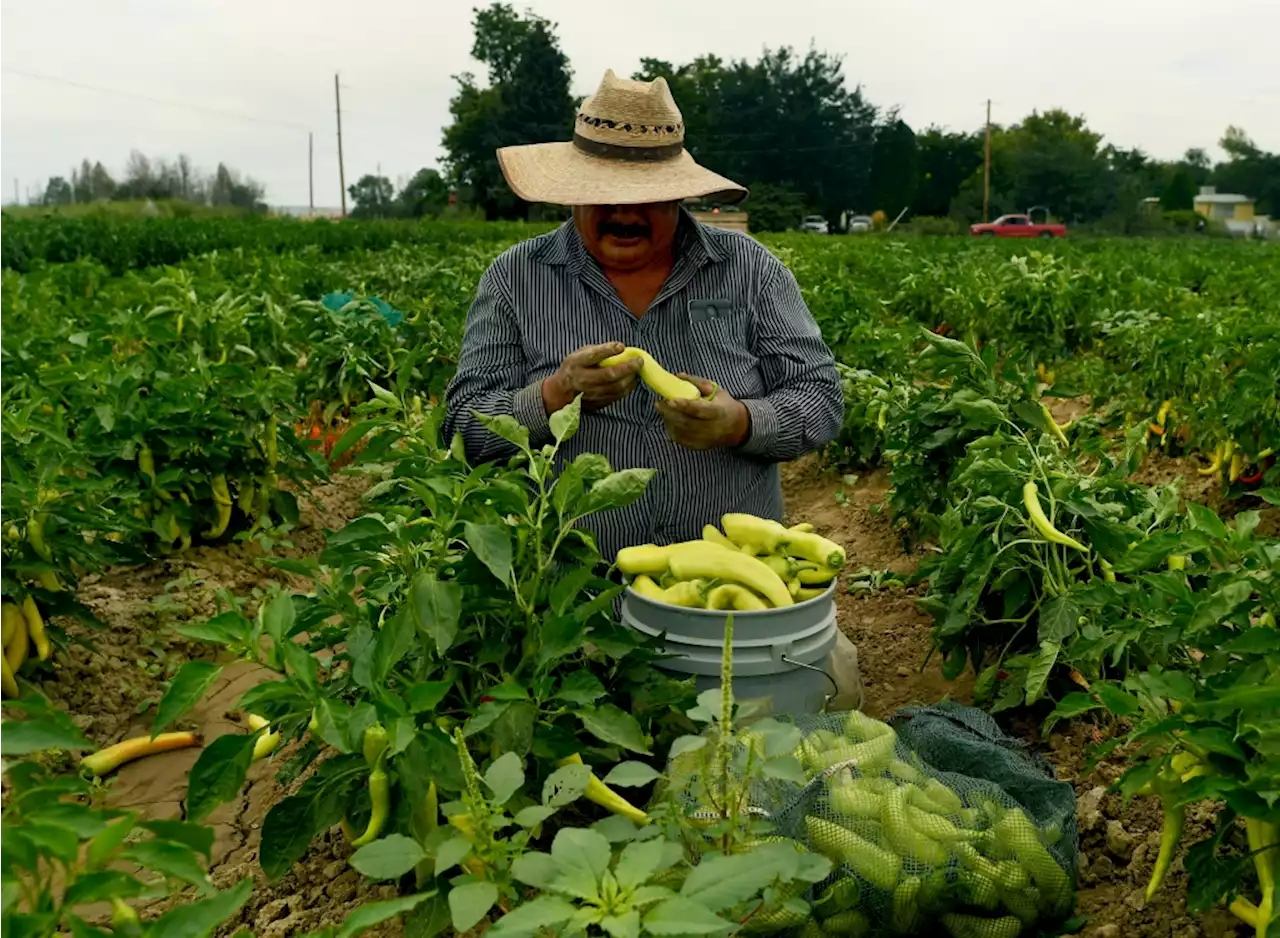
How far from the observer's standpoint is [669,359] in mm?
3270

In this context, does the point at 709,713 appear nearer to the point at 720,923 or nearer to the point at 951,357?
the point at 720,923

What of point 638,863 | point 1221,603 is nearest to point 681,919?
point 638,863

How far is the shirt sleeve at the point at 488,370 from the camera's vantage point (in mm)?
3178

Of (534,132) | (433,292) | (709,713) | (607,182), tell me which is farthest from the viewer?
(534,132)

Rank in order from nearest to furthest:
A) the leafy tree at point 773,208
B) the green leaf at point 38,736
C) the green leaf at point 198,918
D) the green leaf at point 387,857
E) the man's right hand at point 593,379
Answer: the green leaf at point 198,918
the green leaf at point 38,736
the green leaf at point 387,857
the man's right hand at point 593,379
the leafy tree at point 773,208

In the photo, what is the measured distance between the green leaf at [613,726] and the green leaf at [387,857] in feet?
1.57

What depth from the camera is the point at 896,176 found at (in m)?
61.9

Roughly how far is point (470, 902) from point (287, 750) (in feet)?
6.28

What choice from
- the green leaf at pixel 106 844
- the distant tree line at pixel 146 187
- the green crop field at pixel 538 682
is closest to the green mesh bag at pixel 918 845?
the green crop field at pixel 538 682

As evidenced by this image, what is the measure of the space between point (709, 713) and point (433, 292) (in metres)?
7.66

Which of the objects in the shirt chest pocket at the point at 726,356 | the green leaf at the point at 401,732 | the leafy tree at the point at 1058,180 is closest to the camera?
the green leaf at the point at 401,732

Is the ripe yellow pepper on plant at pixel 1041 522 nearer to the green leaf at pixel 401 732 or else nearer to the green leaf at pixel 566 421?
the green leaf at pixel 566 421

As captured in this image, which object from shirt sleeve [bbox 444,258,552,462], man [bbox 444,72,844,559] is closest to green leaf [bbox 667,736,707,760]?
man [bbox 444,72,844,559]

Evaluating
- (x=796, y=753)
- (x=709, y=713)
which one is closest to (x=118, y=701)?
(x=796, y=753)
